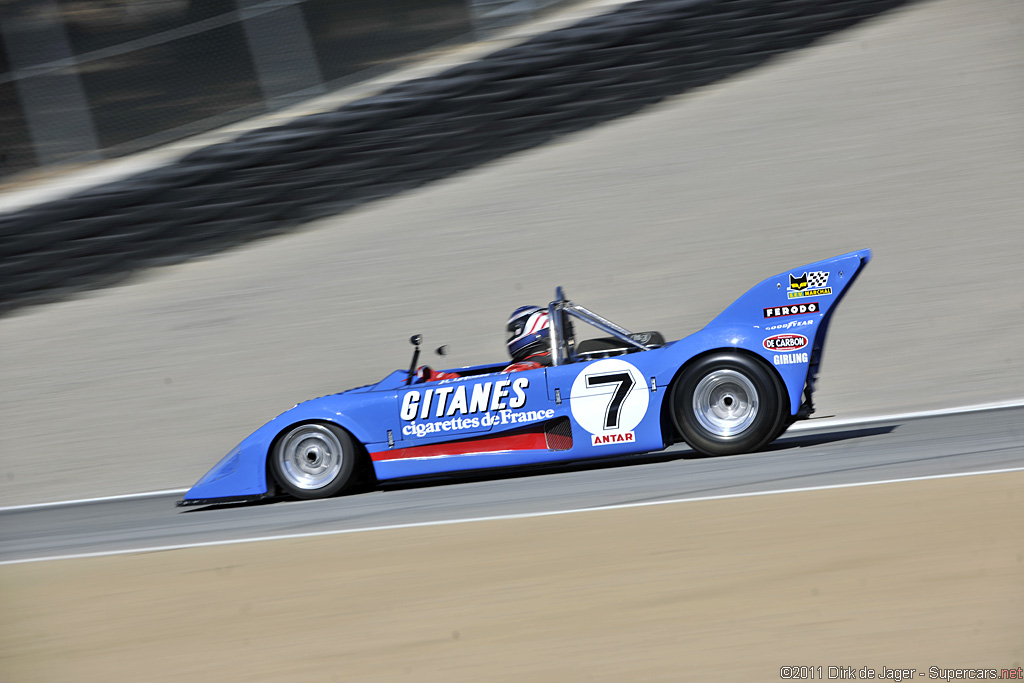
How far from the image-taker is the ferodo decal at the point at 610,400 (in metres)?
6.12

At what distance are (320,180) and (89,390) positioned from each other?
3.48 meters

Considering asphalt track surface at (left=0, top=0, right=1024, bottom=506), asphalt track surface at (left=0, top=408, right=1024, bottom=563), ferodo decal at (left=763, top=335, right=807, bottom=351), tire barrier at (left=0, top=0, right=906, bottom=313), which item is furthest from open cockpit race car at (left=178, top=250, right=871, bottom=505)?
tire barrier at (left=0, top=0, right=906, bottom=313)

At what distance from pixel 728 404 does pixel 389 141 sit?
20.6 ft

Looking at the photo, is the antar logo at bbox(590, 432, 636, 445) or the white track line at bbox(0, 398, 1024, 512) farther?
the white track line at bbox(0, 398, 1024, 512)

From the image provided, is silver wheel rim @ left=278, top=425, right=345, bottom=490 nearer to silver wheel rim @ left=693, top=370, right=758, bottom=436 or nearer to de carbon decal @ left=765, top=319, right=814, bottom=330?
silver wheel rim @ left=693, top=370, right=758, bottom=436

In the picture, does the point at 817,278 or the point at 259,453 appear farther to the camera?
the point at 259,453

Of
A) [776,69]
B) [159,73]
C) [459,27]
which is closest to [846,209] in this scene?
[776,69]

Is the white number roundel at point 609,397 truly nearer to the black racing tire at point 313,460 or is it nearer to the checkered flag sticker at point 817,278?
the checkered flag sticker at point 817,278

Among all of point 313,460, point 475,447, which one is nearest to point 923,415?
point 475,447

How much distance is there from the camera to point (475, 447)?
6305 millimetres

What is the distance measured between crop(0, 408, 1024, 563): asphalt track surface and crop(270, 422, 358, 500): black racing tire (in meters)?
0.14

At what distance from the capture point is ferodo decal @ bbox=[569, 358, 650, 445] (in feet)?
20.1

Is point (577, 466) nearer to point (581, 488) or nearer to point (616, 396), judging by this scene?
point (616, 396)

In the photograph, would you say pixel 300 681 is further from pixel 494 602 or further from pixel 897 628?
pixel 897 628
